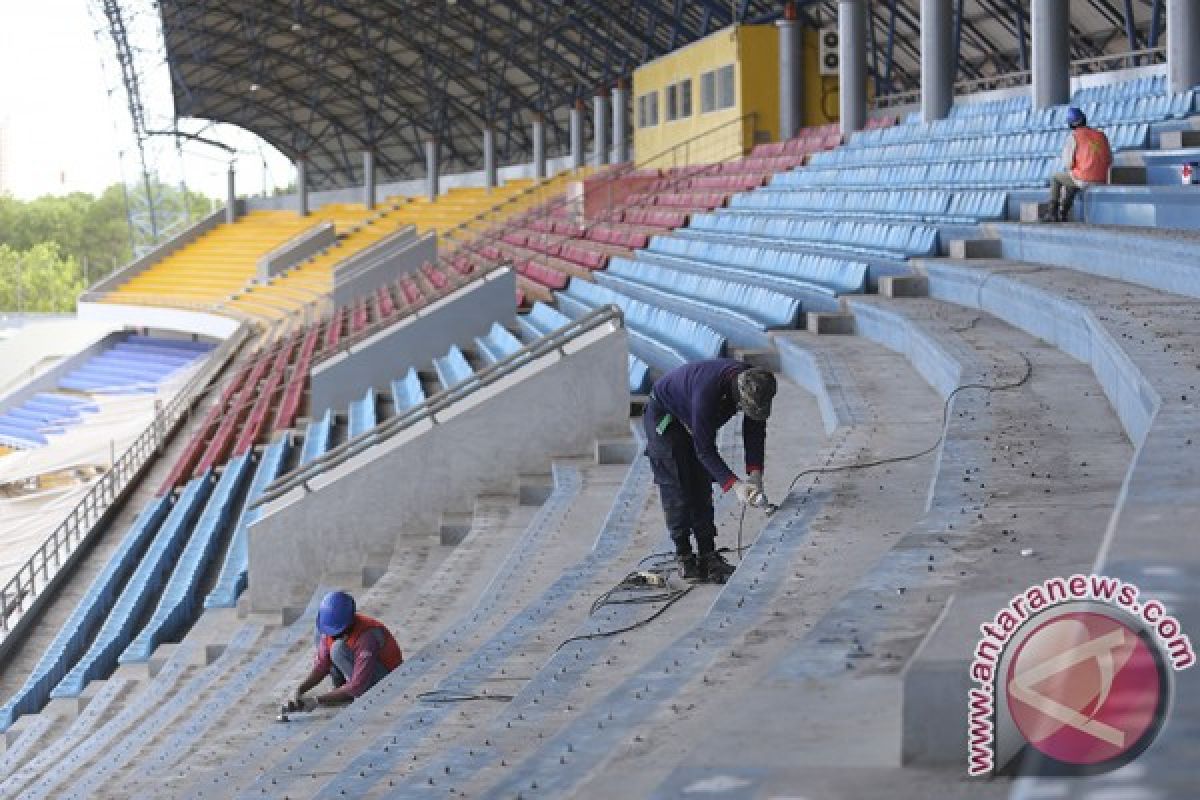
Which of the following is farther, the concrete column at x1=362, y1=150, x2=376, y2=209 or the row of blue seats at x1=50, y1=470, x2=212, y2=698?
the concrete column at x1=362, y1=150, x2=376, y2=209

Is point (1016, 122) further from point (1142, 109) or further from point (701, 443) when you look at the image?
point (701, 443)

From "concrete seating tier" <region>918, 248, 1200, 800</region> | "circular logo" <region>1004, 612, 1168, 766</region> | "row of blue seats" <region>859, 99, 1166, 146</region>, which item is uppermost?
"row of blue seats" <region>859, 99, 1166, 146</region>

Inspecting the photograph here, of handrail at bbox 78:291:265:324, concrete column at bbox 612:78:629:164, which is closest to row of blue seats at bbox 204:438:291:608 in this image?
handrail at bbox 78:291:265:324

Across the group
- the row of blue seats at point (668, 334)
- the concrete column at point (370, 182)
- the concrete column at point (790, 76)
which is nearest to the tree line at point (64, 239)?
the concrete column at point (370, 182)

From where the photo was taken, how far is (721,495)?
8.02 metres

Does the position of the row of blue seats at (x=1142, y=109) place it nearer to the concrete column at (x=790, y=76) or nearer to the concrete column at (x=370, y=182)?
the concrete column at (x=790, y=76)

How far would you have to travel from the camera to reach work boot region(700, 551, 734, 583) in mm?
6379

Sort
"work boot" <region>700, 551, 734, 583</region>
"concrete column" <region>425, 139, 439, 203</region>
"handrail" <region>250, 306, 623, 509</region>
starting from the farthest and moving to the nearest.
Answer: "concrete column" <region>425, 139, 439, 203</region> < "handrail" <region>250, 306, 623, 509</region> < "work boot" <region>700, 551, 734, 583</region>

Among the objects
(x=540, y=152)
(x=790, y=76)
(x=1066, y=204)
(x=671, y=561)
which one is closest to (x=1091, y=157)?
(x=1066, y=204)

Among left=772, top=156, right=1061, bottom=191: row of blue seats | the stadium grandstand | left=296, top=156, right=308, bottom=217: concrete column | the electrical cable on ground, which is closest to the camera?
the stadium grandstand

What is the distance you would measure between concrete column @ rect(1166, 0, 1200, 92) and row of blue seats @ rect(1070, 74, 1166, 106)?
0.40 metres

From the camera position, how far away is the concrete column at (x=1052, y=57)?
54.7ft

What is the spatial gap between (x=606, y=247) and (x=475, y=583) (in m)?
14.7

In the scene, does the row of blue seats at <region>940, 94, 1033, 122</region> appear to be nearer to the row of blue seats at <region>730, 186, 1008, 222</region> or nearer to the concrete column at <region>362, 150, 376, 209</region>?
the row of blue seats at <region>730, 186, 1008, 222</region>
